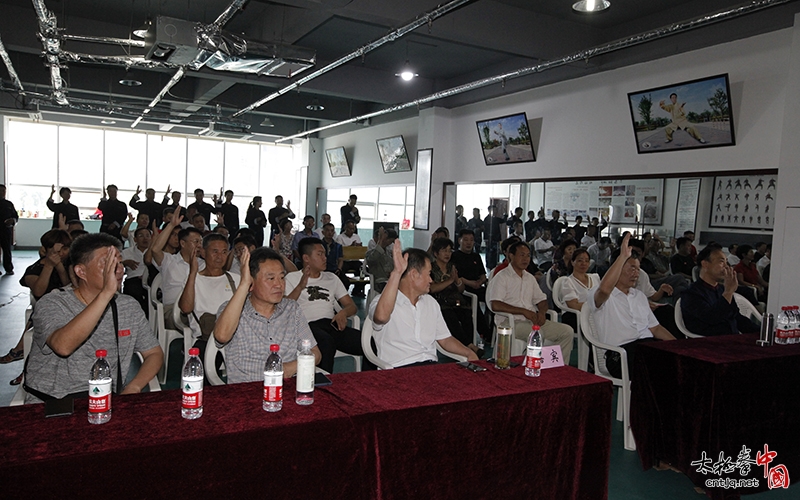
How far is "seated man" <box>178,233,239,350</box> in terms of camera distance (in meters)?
3.86

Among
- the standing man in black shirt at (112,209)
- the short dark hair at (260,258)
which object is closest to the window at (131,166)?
the standing man in black shirt at (112,209)

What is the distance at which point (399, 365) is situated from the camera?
10.8 ft

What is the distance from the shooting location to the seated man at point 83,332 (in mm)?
2250

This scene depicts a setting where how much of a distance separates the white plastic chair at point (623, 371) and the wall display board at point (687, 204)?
3599 mm

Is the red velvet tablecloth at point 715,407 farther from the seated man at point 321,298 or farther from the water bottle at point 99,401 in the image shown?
the water bottle at point 99,401

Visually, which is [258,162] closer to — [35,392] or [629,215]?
[629,215]

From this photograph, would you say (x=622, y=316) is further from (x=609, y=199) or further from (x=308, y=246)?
(x=609, y=199)

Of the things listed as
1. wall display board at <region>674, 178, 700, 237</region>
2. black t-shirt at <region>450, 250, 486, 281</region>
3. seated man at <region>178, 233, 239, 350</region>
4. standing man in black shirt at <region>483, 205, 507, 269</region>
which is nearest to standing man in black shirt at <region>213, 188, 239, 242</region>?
standing man in black shirt at <region>483, 205, 507, 269</region>

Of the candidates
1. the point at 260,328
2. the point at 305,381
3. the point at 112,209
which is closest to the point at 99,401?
the point at 305,381

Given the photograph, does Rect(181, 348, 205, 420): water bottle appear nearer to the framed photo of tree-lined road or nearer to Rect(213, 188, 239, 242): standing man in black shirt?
the framed photo of tree-lined road

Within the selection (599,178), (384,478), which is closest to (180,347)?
(384,478)

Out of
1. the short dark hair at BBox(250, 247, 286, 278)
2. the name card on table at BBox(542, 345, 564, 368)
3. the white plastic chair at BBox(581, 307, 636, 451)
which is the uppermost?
the short dark hair at BBox(250, 247, 286, 278)

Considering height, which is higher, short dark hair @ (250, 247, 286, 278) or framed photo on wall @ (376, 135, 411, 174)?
framed photo on wall @ (376, 135, 411, 174)

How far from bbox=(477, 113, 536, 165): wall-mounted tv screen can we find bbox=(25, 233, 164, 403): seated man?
299 inches
